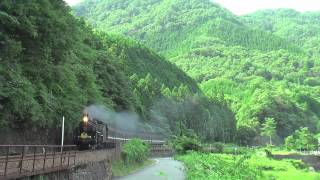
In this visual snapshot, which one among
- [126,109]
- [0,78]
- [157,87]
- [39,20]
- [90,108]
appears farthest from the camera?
[157,87]

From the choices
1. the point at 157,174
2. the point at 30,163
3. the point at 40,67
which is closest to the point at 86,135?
the point at 157,174

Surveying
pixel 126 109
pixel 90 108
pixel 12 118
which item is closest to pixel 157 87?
pixel 126 109

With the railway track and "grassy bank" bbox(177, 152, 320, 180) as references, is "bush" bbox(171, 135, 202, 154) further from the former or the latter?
the railway track

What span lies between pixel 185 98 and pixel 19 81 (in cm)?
12280

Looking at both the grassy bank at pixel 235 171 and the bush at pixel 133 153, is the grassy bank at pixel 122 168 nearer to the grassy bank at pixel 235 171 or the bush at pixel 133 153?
the bush at pixel 133 153

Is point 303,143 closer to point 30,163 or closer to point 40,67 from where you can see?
point 40,67

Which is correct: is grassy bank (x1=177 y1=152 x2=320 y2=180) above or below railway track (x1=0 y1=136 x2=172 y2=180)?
below

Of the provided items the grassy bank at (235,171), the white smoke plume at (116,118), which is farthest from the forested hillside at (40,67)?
the grassy bank at (235,171)

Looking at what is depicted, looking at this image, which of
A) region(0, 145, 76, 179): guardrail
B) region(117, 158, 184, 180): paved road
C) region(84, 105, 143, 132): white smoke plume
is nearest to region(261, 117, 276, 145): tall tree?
region(84, 105, 143, 132): white smoke plume

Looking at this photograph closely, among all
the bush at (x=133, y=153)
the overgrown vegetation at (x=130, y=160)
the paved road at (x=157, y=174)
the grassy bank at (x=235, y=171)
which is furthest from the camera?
the bush at (x=133, y=153)

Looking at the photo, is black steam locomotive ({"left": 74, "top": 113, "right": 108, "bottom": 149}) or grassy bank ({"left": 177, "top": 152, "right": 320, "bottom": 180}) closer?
grassy bank ({"left": 177, "top": 152, "right": 320, "bottom": 180})

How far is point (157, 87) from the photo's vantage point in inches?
5709

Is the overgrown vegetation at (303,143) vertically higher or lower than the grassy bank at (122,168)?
higher

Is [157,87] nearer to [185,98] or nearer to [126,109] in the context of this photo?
[185,98]
